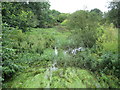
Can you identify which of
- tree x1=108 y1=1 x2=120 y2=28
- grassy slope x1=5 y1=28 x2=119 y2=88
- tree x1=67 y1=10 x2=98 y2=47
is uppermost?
tree x1=108 y1=1 x2=120 y2=28

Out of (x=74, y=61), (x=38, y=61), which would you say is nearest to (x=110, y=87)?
(x=74, y=61)

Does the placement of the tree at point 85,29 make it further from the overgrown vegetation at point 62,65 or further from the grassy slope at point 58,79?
the grassy slope at point 58,79

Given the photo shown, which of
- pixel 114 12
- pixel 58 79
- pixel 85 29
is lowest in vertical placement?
pixel 58 79

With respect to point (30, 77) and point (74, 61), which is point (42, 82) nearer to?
point (30, 77)

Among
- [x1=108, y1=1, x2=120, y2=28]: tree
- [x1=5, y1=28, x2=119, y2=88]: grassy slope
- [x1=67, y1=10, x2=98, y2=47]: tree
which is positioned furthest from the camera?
[x1=108, y1=1, x2=120, y2=28]: tree

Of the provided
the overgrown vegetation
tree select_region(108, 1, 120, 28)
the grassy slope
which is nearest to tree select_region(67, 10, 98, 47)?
the overgrown vegetation

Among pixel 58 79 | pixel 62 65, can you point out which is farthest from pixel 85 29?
pixel 58 79

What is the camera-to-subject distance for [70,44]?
173 inches

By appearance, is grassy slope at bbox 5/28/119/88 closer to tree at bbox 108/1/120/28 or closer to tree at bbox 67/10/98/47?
tree at bbox 67/10/98/47

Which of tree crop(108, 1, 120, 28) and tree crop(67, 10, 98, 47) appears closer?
tree crop(67, 10, 98, 47)

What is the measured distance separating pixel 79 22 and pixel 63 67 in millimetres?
2916

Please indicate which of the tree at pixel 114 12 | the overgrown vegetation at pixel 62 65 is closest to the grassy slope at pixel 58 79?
the overgrown vegetation at pixel 62 65

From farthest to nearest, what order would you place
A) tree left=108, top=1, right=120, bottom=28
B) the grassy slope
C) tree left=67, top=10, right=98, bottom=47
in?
tree left=108, top=1, right=120, bottom=28 < tree left=67, top=10, right=98, bottom=47 < the grassy slope

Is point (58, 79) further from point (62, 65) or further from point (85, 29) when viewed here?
point (85, 29)
